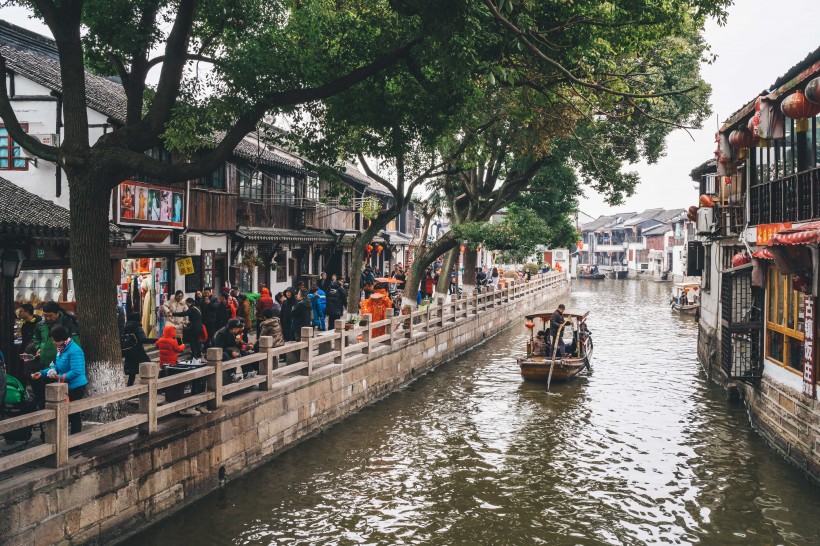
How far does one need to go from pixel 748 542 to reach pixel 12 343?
12.9 metres

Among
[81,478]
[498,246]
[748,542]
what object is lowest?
[748,542]

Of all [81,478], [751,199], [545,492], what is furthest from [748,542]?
[81,478]

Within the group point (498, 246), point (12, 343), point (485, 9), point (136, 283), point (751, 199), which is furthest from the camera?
point (498, 246)

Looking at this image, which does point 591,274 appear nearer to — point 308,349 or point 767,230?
point 767,230

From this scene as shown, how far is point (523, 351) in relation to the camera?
89.6 ft

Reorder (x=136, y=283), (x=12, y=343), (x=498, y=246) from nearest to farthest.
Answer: (x=12, y=343) → (x=136, y=283) → (x=498, y=246)

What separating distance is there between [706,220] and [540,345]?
20.9ft

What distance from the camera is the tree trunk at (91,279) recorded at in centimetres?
1082

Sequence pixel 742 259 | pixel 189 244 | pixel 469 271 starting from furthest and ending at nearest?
pixel 469 271, pixel 189 244, pixel 742 259

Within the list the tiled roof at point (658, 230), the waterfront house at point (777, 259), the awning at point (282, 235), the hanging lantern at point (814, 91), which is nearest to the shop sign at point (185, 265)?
the awning at point (282, 235)

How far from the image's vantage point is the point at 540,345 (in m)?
21.8

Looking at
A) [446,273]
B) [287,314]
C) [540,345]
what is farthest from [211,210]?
[446,273]

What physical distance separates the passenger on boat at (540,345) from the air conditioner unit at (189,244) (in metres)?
10.9

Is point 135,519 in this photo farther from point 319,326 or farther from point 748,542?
point 319,326
